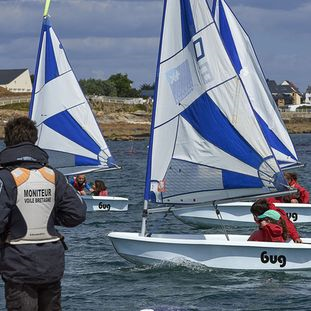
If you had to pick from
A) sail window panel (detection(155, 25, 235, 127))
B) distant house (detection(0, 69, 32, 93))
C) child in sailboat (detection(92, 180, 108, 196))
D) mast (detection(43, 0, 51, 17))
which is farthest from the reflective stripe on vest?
distant house (detection(0, 69, 32, 93))

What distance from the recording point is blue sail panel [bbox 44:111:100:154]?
2514cm

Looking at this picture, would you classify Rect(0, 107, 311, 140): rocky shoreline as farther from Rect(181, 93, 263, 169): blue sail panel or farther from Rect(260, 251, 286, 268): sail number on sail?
Rect(260, 251, 286, 268): sail number on sail

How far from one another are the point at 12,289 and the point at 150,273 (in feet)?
23.6

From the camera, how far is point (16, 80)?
458 ft

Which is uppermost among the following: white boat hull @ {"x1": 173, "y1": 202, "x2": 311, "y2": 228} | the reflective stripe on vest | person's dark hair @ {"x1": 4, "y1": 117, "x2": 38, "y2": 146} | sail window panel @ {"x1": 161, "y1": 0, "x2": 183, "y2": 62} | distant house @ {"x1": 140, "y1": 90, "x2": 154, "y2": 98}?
distant house @ {"x1": 140, "y1": 90, "x2": 154, "y2": 98}

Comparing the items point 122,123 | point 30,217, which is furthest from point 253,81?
point 122,123

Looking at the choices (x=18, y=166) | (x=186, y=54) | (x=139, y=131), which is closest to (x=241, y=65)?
(x=186, y=54)

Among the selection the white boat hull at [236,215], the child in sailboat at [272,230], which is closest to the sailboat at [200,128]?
the child in sailboat at [272,230]

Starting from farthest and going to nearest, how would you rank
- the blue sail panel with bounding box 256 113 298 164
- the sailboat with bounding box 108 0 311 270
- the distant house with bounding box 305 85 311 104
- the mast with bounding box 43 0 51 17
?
the distant house with bounding box 305 85 311 104
the mast with bounding box 43 0 51 17
the blue sail panel with bounding box 256 113 298 164
the sailboat with bounding box 108 0 311 270

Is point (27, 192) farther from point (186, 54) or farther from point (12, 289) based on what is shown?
point (186, 54)

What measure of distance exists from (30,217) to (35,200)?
0.13 m

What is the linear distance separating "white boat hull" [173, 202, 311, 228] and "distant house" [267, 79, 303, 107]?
15002 cm

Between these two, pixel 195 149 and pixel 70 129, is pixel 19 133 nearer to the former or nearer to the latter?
pixel 195 149

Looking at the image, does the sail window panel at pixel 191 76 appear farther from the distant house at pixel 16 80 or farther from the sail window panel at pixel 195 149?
the distant house at pixel 16 80
